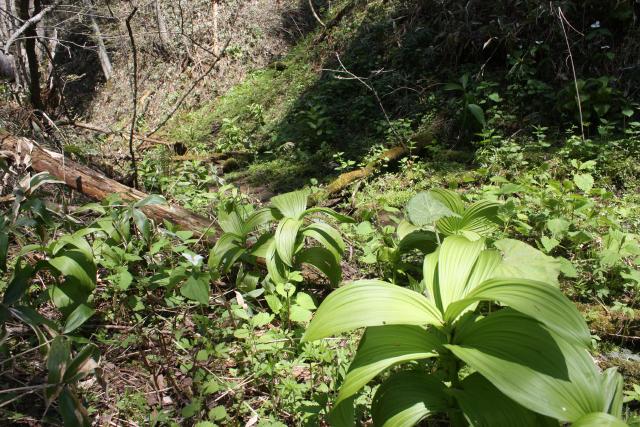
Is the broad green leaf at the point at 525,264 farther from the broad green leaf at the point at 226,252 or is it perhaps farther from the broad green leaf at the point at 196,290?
the broad green leaf at the point at 226,252

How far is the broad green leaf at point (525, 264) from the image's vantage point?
6.77ft

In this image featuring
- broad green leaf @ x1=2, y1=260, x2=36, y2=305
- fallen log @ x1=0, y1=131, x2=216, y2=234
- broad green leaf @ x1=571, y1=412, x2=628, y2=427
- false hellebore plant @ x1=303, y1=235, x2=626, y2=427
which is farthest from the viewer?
fallen log @ x1=0, y1=131, x2=216, y2=234

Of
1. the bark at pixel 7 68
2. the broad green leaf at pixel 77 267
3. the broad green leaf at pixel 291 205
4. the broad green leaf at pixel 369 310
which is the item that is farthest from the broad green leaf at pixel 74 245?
the bark at pixel 7 68

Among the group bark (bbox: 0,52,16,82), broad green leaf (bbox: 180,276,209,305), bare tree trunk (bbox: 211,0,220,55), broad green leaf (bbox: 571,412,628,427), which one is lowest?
broad green leaf (bbox: 180,276,209,305)

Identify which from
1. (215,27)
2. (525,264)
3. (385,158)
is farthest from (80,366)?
(215,27)

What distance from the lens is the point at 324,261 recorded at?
2.65 metres

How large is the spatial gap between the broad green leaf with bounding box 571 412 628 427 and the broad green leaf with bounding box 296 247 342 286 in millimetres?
1589

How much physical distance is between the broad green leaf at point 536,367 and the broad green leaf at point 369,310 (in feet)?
0.62

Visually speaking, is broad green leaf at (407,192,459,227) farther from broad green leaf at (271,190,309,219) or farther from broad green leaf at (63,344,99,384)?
broad green leaf at (63,344,99,384)

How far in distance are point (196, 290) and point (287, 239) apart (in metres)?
0.60

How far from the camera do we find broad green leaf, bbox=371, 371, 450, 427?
146 centimetres

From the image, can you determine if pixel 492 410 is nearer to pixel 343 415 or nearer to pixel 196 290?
pixel 343 415

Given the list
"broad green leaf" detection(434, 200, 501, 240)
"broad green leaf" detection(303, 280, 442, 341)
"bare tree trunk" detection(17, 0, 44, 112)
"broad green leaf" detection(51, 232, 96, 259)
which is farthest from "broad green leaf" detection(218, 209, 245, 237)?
"bare tree trunk" detection(17, 0, 44, 112)

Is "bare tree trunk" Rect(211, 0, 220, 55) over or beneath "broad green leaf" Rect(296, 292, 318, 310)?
over
